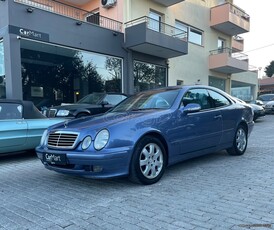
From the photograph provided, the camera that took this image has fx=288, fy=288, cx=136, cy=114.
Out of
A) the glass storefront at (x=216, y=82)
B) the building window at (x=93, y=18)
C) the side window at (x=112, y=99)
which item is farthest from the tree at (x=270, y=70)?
the side window at (x=112, y=99)

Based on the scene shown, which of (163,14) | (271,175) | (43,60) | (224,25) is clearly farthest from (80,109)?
(224,25)

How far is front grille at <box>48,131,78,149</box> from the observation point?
4012mm

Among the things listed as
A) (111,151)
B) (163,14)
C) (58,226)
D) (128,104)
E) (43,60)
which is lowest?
(58,226)

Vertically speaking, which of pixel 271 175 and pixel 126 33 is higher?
pixel 126 33

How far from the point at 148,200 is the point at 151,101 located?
79.5 inches

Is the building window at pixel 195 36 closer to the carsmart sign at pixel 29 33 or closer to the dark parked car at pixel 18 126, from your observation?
the carsmart sign at pixel 29 33

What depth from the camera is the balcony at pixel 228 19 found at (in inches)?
812

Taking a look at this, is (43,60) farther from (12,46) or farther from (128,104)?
(128,104)

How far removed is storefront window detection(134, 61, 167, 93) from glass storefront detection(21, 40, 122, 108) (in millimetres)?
1153

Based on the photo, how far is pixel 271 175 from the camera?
15.2 feet

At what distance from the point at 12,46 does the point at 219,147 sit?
8.57 meters

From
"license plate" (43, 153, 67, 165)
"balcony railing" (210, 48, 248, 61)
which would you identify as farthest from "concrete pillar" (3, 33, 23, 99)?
"balcony railing" (210, 48, 248, 61)

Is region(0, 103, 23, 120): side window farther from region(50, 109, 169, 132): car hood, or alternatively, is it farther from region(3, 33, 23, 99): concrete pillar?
region(3, 33, 23, 99): concrete pillar

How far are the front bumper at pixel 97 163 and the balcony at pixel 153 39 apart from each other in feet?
34.4
